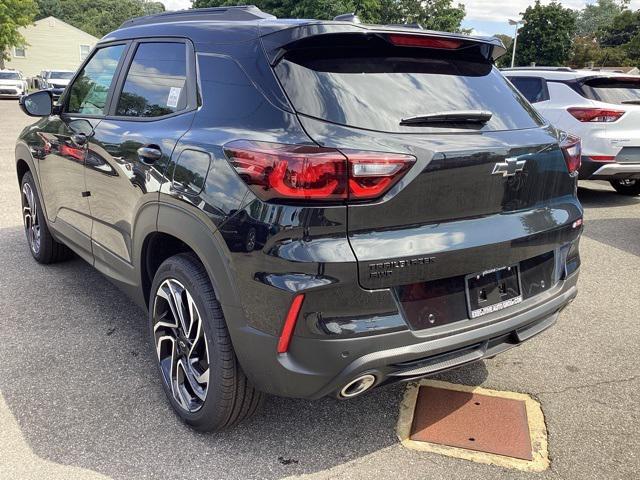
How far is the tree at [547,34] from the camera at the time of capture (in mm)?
53625

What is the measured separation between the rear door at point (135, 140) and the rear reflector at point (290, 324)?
3.20 feet

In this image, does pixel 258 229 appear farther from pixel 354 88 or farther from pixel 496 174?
pixel 496 174

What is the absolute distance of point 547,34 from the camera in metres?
54.1

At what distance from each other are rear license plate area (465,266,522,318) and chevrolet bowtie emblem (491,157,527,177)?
0.39m

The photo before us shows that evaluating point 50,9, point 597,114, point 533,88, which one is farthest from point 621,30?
point 50,9

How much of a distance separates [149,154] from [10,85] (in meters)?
34.6

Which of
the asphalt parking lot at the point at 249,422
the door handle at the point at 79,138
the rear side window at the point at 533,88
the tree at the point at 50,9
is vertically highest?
the tree at the point at 50,9

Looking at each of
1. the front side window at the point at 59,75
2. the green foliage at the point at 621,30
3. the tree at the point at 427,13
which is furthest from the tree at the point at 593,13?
the front side window at the point at 59,75

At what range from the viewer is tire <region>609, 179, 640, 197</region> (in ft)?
27.4

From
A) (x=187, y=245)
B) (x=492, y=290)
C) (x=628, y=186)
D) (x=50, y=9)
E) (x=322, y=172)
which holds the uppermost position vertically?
(x=50, y=9)

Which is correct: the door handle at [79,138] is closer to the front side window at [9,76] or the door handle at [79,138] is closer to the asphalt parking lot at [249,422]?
the asphalt parking lot at [249,422]

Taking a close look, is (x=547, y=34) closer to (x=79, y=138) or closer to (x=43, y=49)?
(x=43, y=49)

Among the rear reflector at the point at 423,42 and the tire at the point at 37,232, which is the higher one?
the rear reflector at the point at 423,42

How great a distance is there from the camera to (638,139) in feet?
23.4
